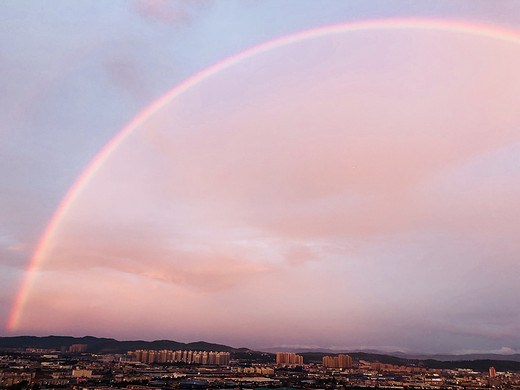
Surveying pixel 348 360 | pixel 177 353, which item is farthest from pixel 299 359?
pixel 177 353

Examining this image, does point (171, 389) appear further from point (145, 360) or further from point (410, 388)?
point (145, 360)

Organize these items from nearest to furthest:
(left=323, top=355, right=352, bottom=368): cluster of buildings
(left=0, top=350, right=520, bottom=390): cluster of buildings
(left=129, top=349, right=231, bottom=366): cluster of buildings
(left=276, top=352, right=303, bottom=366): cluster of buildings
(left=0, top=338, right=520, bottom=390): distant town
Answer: (left=0, top=350, right=520, bottom=390): cluster of buildings → (left=0, top=338, right=520, bottom=390): distant town → (left=129, top=349, right=231, bottom=366): cluster of buildings → (left=323, top=355, right=352, bottom=368): cluster of buildings → (left=276, top=352, right=303, bottom=366): cluster of buildings

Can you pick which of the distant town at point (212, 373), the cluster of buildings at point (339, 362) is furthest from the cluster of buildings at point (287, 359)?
the cluster of buildings at point (339, 362)

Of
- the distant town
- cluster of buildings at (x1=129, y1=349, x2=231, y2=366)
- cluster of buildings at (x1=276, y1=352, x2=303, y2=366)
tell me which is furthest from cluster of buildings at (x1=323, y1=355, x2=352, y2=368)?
cluster of buildings at (x1=129, y1=349, x2=231, y2=366)

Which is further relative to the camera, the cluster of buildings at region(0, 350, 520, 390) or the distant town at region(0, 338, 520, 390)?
the distant town at region(0, 338, 520, 390)

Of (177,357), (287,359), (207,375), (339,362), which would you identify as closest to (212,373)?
(207,375)

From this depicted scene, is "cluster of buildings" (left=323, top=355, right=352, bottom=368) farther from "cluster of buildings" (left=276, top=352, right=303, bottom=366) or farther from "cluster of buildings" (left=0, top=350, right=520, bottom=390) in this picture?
"cluster of buildings" (left=276, top=352, right=303, bottom=366)

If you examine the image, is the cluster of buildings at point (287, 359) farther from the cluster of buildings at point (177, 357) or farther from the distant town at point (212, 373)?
the cluster of buildings at point (177, 357)

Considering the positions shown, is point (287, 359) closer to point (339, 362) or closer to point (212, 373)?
point (339, 362)
